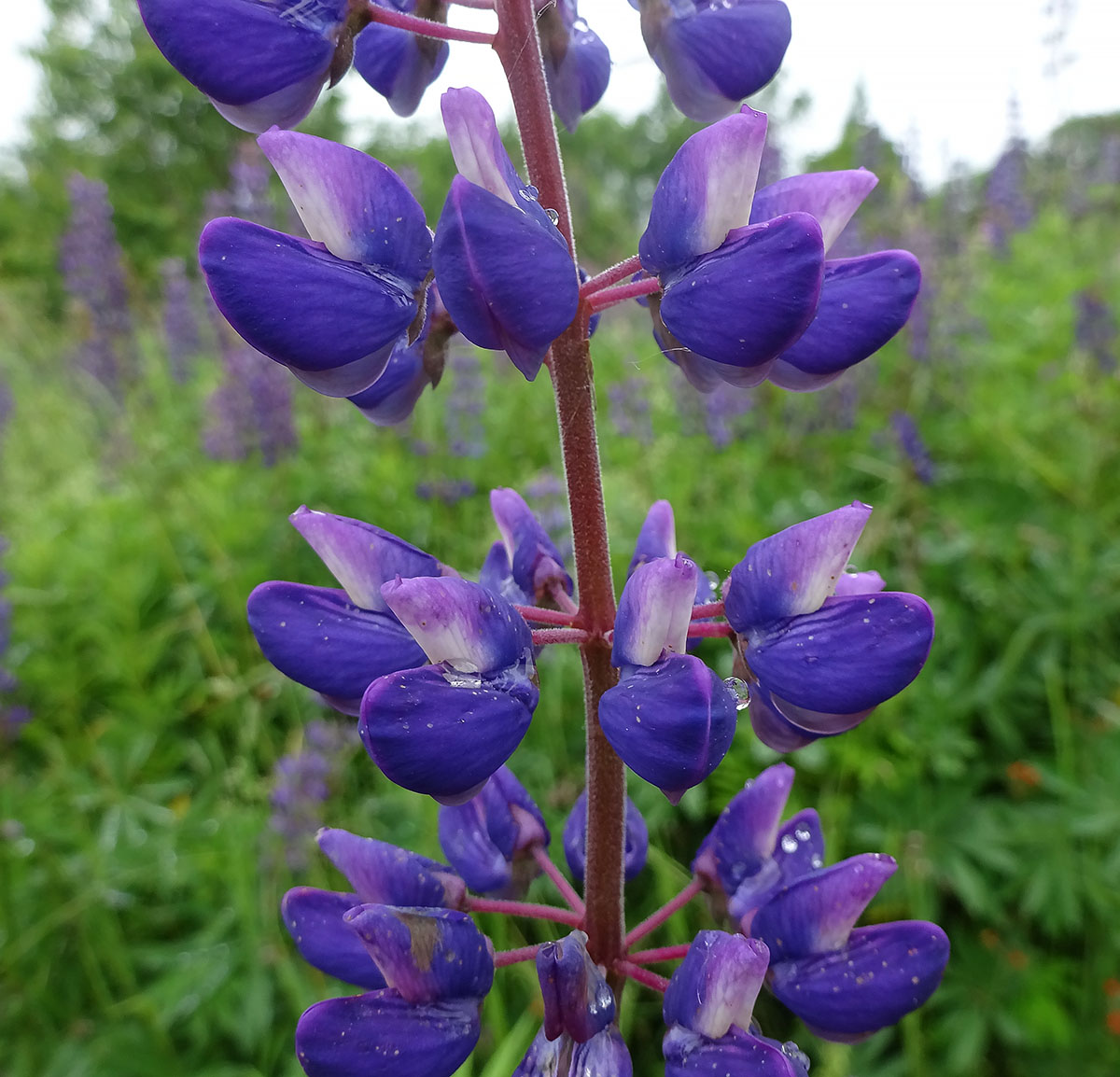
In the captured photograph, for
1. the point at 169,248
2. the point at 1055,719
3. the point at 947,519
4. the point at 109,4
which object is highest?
the point at 109,4

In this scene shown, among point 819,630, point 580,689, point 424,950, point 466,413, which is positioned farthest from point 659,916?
point 466,413

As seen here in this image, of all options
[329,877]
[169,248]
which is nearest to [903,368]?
[329,877]

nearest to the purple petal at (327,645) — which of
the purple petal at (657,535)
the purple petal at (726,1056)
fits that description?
the purple petal at (657,535)

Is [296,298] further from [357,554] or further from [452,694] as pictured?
[452,694]

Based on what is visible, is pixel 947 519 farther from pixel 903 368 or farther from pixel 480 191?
pixel 480 191

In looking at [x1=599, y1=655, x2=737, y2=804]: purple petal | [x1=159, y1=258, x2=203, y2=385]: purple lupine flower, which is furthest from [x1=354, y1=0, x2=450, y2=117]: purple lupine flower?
[x1=159, y1=258, x2=203, y2=385]: purple lupine flower

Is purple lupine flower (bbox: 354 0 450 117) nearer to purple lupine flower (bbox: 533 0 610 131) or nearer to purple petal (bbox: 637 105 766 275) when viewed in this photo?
purple lupine flower (bbox: 533 0 610 131)
